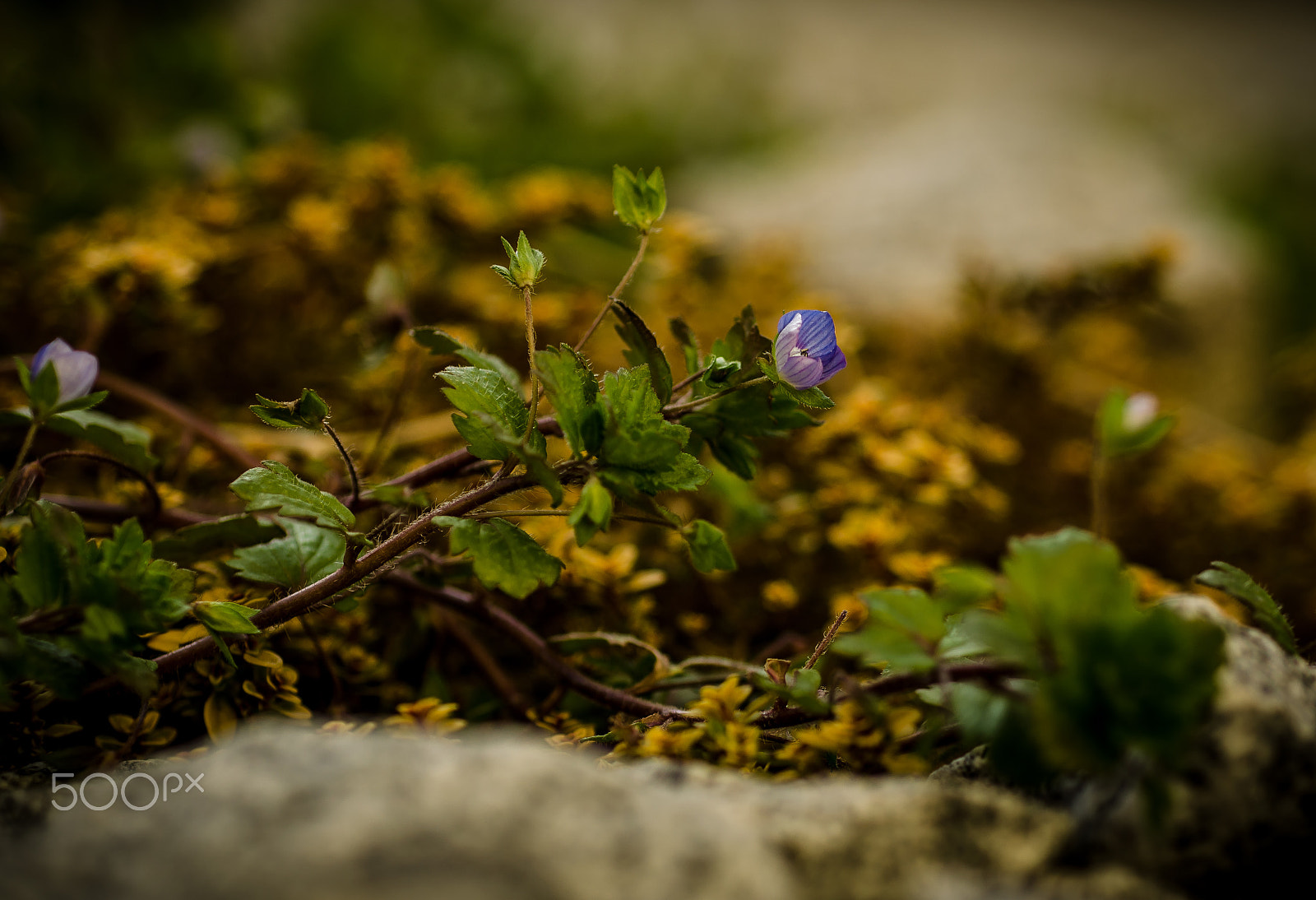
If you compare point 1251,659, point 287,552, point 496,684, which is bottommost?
point 496,684

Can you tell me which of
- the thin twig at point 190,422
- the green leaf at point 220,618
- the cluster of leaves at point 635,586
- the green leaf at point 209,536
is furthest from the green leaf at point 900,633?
the thin twig at point 190,422

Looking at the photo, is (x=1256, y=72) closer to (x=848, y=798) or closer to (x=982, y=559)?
(x=982, y=559)

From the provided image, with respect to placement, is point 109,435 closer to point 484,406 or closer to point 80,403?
point 80,403

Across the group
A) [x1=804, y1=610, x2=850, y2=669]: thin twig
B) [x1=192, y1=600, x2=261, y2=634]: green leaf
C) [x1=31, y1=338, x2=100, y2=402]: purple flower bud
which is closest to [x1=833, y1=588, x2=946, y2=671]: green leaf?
[x1=804, y1=610, x2=850, y2=669]: thin twig

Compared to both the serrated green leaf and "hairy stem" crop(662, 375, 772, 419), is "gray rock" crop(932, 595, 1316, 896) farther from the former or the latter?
the serrated green leaf

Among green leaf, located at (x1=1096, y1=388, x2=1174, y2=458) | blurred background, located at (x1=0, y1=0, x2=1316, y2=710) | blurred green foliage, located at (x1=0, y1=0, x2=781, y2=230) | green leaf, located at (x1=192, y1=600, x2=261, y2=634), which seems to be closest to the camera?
green leaf, located at (x1=192, y1=600, x2=261, y2=634)

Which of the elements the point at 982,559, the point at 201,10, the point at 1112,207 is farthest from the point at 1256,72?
the point at 201,10

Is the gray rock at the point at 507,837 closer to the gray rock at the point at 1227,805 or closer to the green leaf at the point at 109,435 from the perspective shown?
the gray rock at the point at 1227,805
